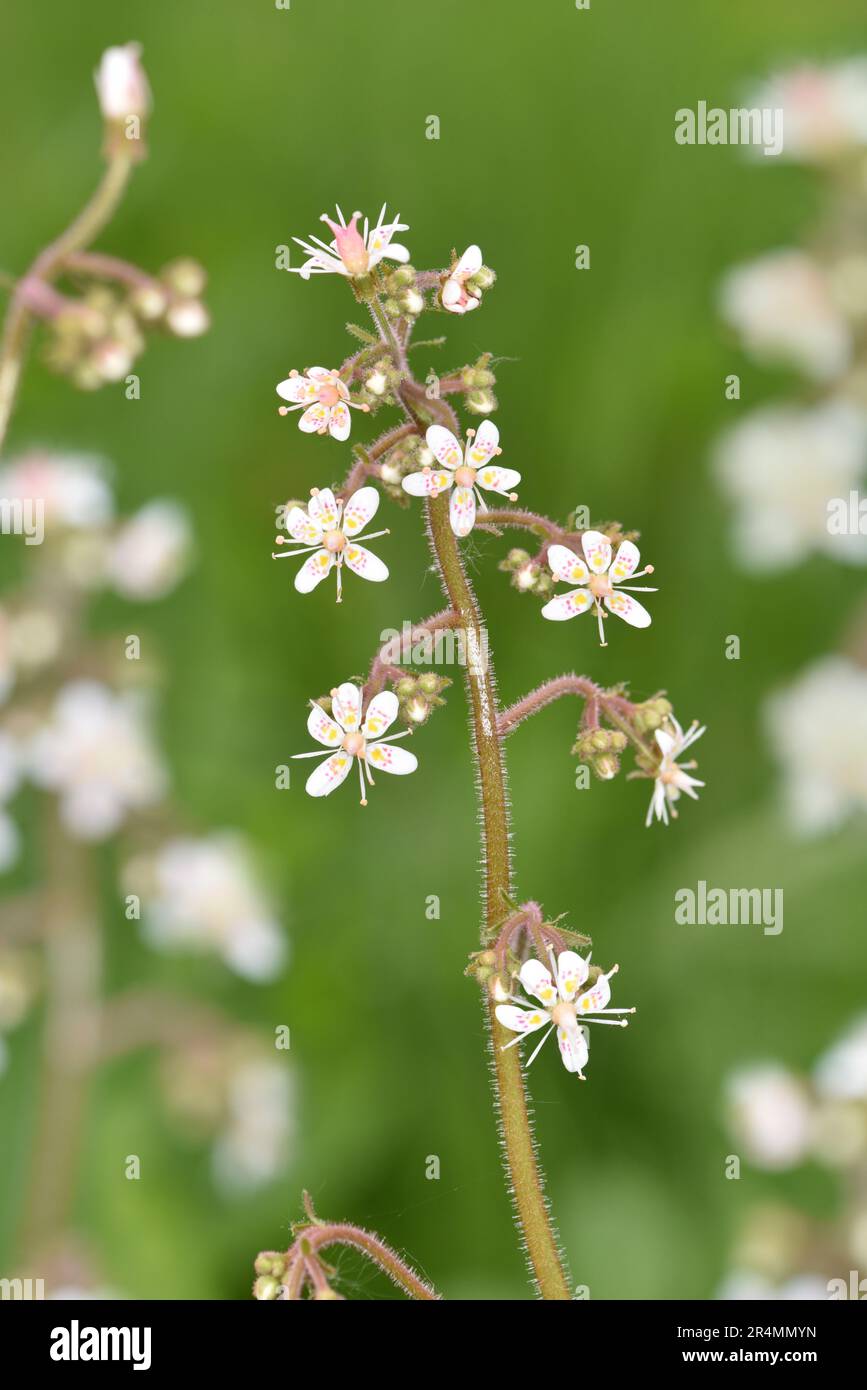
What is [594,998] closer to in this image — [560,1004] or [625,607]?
[560,1004]

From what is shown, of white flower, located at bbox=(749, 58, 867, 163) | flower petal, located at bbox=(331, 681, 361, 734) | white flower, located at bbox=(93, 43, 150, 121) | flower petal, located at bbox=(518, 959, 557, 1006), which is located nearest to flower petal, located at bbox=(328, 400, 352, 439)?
flower petal, located at bbox=(331, 681, 361, 734)

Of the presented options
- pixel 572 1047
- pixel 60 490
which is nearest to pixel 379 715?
pixel 572 1047

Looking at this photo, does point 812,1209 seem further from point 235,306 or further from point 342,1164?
point 235,306

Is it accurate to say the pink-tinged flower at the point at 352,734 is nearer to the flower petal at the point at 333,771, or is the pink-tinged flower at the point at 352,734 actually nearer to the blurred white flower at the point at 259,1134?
the flower petal at the point at 333,771

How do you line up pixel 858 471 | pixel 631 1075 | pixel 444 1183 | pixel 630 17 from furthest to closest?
1. pixel 630 17
2. pixel 858 471
3. pixel 631 1075
4. pixel 444 1183

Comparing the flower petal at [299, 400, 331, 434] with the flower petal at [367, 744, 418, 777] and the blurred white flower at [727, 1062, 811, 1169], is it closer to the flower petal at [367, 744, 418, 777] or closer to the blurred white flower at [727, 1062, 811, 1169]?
the flower petal at [367, 744, 418, 777]

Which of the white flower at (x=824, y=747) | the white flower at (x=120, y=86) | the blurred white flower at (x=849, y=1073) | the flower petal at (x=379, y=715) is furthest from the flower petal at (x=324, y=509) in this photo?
the white flower at (x=824, y=747)
